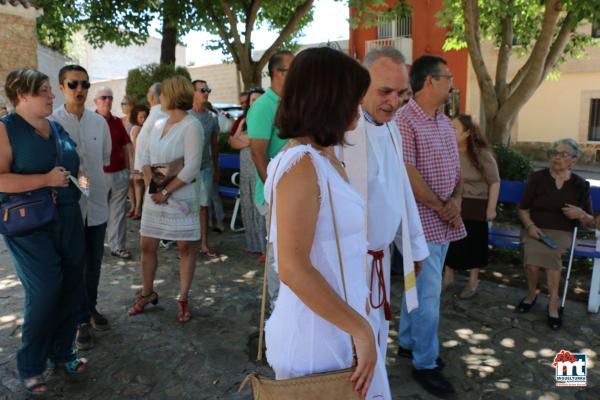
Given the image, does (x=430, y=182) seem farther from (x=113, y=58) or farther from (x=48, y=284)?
(x=113, y=58)

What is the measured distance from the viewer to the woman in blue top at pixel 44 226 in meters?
3.08

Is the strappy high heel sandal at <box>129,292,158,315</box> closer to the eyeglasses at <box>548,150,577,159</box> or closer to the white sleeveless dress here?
the white sleeveless dress

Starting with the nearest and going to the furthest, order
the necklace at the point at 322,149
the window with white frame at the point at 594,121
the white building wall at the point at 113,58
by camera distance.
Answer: the necklace at the point at 322,149, the window with white frame at the point at 594,121, the white building wall at the point at 113,58

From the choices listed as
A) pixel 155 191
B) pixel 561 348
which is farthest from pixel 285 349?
pixel 561 348

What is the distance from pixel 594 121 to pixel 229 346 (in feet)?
67.5

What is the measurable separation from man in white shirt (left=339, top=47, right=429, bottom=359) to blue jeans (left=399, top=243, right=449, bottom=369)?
18.4 inches

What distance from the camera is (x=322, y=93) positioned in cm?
162

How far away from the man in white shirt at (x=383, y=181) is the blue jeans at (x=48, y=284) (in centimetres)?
199

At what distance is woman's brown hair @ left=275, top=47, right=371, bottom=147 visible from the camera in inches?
63.9

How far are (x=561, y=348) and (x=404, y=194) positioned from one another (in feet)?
7.22

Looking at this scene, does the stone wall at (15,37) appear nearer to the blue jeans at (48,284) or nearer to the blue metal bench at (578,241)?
the blue jeans at (48,284)

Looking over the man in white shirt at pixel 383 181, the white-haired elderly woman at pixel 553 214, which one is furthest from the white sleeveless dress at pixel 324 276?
the white-haired elderly woman at pixel 553 214

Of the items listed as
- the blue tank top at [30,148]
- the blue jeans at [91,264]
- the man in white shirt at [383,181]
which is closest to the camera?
the man in white shirt at [383,181]

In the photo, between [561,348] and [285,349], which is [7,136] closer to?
[285,349]
